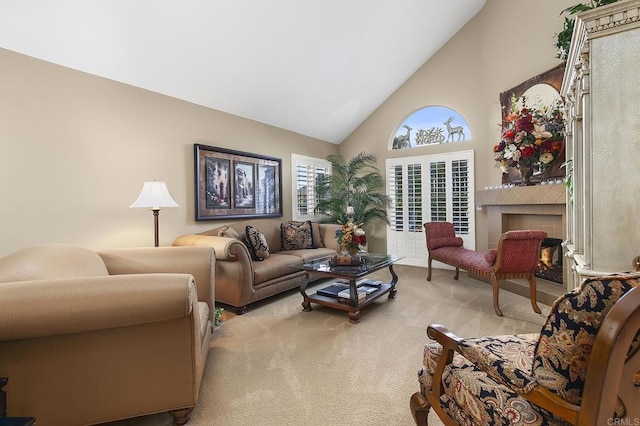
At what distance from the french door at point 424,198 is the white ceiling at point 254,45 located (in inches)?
60.2

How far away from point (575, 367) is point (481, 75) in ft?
17.2

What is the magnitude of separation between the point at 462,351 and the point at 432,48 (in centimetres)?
540

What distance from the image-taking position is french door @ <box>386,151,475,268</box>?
5.03 meters

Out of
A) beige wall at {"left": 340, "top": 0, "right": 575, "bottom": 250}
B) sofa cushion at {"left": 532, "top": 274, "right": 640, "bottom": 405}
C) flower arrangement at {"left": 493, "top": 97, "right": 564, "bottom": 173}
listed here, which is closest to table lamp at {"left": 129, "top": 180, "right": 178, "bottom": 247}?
sofa cushion at {"left": 532, "top": 274, "right": 640, "bottom": 405}

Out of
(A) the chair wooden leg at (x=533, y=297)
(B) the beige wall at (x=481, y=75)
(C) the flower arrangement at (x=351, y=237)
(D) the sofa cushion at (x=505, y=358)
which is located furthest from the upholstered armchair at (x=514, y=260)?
(D) the sofa cushion at (x=505, y=358)

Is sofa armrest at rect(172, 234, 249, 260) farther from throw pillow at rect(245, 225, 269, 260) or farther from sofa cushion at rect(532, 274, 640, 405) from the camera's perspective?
sofa cushion at rect(532, 274, 640, 405)

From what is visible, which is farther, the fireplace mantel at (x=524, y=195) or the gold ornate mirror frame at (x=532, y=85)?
the gold ornate mirror frame at (x=532, y=85)

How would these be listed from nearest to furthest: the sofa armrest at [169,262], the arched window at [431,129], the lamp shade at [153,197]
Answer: the sofa armrest at [169,262] < the lamp shade at [153,197] < the arched window at [431,129]

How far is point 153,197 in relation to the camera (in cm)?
286

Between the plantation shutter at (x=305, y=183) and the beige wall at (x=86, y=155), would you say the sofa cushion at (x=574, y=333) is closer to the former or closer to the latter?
the beige wall at (x=86, y=155)

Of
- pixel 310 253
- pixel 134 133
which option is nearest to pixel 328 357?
pixel 310 253

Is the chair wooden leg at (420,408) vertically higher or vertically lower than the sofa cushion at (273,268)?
lower

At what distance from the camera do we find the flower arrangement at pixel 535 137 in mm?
3467

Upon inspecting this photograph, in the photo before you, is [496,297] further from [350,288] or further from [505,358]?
[505,358]
